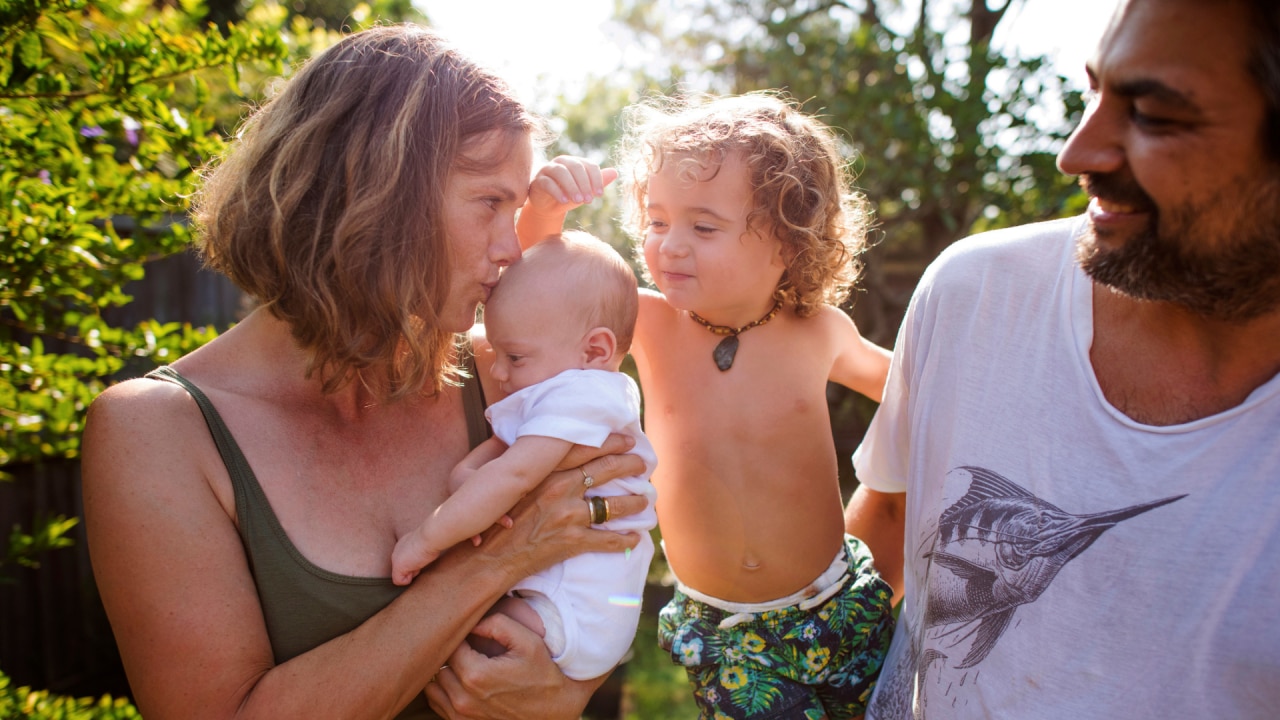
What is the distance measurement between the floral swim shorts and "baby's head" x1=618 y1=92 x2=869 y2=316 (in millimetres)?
872

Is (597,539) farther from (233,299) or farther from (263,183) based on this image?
(233,299)

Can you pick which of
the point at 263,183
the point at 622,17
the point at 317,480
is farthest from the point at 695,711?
the point at 622,17

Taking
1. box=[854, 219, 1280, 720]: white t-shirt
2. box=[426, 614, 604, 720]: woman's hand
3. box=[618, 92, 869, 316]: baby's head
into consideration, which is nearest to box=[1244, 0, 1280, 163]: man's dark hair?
box=[854, 219, 1280, 720]: white t-shirt

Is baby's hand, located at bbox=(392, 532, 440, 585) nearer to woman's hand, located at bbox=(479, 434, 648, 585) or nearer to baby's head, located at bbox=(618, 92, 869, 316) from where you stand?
woman's hand, located at bbox=(479, 434, 648, 585)

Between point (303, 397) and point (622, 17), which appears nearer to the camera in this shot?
point (303, 397)

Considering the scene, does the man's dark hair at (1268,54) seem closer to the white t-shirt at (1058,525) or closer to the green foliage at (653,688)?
the white t-shirt at (1058,525)

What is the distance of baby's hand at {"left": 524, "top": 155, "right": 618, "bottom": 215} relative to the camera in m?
2.13

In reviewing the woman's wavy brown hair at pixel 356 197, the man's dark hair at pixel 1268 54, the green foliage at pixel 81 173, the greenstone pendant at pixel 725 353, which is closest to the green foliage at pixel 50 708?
the green foliage at pixel 81 173

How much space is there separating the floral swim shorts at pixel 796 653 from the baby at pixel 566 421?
44 centimetres

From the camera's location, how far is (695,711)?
5.18 m

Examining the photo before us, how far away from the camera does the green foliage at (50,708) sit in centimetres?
217

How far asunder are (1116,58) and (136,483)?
1.91m

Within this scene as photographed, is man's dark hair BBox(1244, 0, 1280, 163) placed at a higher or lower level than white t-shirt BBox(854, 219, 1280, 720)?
higher

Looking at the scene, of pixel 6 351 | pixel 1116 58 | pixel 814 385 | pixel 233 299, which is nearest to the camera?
pixel 1116 58
